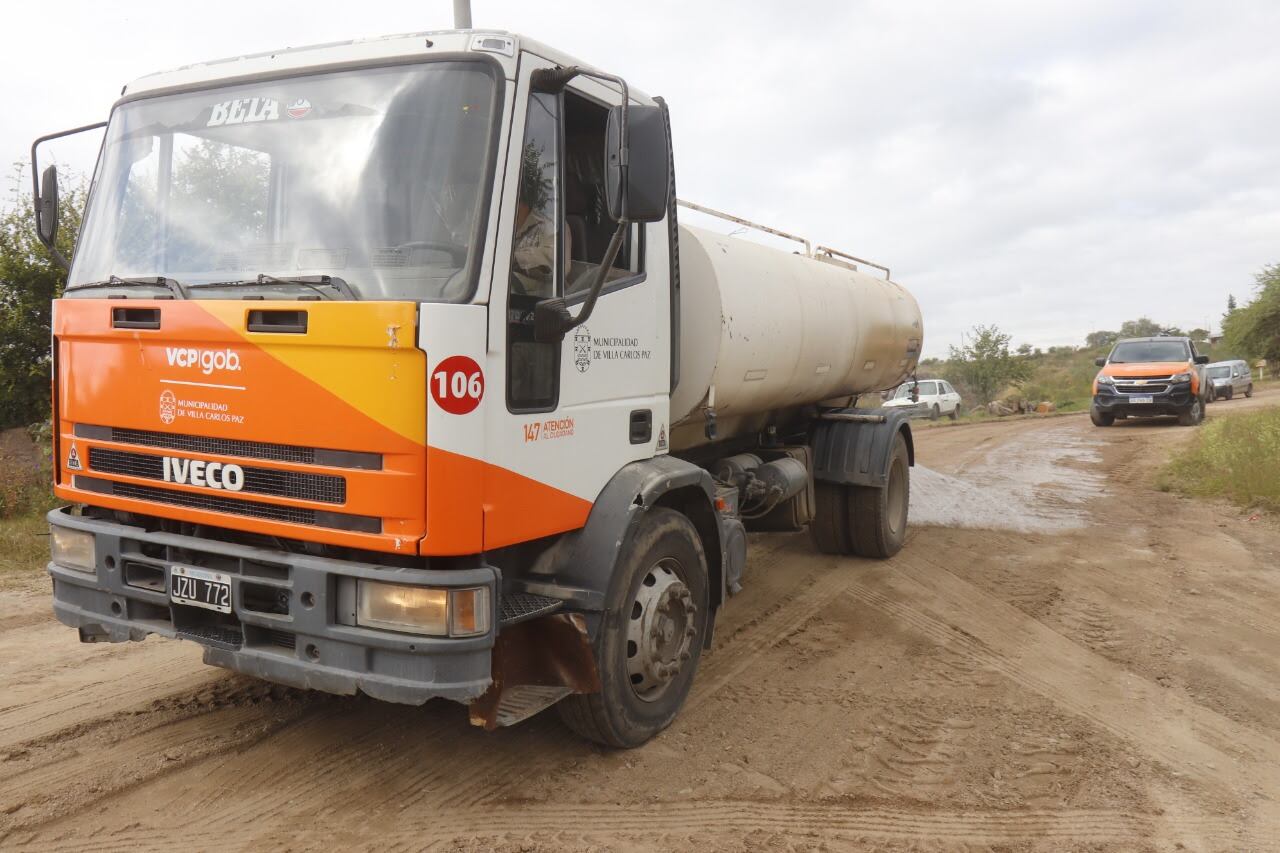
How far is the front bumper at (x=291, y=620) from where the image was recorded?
331 cm

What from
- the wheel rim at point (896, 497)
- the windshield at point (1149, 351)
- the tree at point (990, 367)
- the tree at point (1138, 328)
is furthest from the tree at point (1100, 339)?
the wheel rim at point (896, 497)

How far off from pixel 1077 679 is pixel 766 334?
271 centimetres

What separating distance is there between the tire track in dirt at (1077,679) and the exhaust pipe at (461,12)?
17.8ft

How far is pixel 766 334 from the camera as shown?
5953 mm

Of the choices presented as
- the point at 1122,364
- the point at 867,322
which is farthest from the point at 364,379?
the point at 1122,364

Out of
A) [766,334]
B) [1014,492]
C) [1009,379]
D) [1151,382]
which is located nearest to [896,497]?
[766,334]

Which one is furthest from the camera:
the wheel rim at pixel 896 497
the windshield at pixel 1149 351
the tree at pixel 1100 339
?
the tree at pixel 1100 339

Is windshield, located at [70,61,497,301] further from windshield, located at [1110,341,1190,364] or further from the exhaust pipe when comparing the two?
windshield, located at [1110,341,1190,364]

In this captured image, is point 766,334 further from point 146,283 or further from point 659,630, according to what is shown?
point 146,283

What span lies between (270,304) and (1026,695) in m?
4.25

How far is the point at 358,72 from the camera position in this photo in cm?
362

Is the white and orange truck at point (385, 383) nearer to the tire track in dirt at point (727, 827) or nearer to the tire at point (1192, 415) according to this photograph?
the tire track in dirt at point (727, 827)

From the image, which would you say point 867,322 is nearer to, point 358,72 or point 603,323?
point 603,323

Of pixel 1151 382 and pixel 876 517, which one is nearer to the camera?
pixel 876 517
